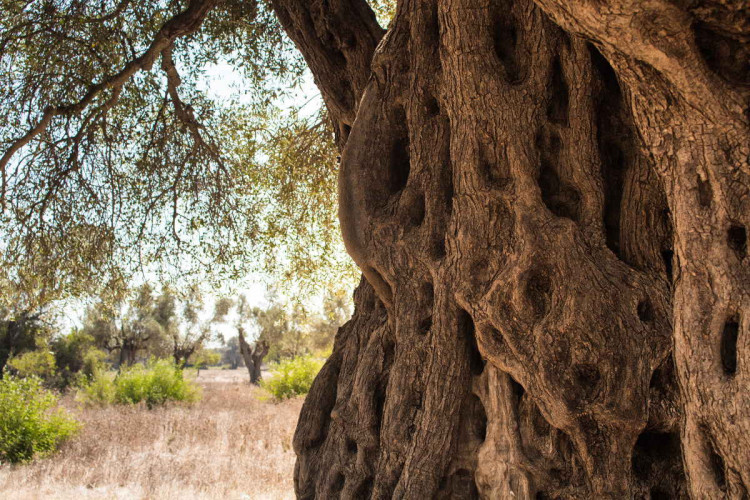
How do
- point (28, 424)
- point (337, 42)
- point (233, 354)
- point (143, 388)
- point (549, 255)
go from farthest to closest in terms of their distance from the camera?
point (233, 354), point (143, 388), point (28, 424), point (337, 42), point (549, 255)

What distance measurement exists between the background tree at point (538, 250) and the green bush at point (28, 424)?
762 centimetres

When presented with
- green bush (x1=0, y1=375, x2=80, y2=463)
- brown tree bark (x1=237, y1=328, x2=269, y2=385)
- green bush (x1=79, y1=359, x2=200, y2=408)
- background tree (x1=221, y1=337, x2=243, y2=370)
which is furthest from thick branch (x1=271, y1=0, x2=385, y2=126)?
background tree (x1=221, y1=337, x2=243, y2=370)

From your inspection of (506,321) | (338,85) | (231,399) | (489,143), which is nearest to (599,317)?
(506,321)

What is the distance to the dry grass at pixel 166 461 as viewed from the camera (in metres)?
8.05

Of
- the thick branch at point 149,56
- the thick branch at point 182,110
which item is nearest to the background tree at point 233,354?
the thick branch at point 182,110

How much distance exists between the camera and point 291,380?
2080 centimetres

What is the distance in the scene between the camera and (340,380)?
5.48 meters

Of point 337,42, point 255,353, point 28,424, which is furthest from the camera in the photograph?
point 255,353

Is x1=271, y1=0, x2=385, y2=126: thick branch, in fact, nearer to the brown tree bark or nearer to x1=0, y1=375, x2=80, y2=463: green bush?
x1=0, y1=375, x2=80, y2=463: green bush

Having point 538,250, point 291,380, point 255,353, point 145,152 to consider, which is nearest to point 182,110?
point 145,152

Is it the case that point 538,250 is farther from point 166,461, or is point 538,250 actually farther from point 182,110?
point 166,461

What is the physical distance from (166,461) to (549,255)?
8.16m

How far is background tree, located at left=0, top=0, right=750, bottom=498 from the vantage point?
279 cm

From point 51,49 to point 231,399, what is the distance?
15.6 m
